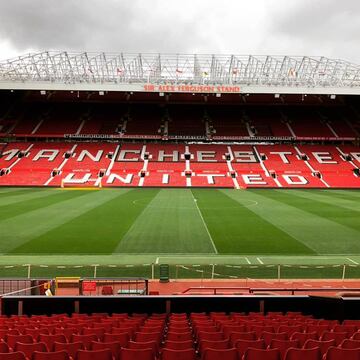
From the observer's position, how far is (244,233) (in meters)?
24.5

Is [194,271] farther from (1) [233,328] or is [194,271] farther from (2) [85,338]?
(2) [85,338]

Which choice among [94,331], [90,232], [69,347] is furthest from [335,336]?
[90,232]

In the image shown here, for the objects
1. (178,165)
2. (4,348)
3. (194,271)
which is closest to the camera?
(4,348)

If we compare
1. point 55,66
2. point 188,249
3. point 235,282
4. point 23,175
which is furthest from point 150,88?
point 235,282

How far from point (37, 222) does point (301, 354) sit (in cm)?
2524

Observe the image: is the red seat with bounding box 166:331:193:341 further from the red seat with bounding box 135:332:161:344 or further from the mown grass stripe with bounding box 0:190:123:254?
the mown grass stripe with bounding box 0:190:123:254

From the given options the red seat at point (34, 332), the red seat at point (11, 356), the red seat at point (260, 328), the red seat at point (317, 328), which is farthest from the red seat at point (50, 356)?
the red seat at point (317, 328)

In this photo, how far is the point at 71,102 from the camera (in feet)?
241

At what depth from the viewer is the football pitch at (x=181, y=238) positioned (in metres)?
17.0

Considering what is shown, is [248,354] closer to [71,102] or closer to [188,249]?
[188,249]

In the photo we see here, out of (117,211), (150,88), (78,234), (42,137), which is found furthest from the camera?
(42,137)

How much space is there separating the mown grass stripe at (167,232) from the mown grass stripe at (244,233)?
838mm

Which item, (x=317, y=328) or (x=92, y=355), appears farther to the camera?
(x=317, y=328)

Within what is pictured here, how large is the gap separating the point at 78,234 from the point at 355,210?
22.4 m
